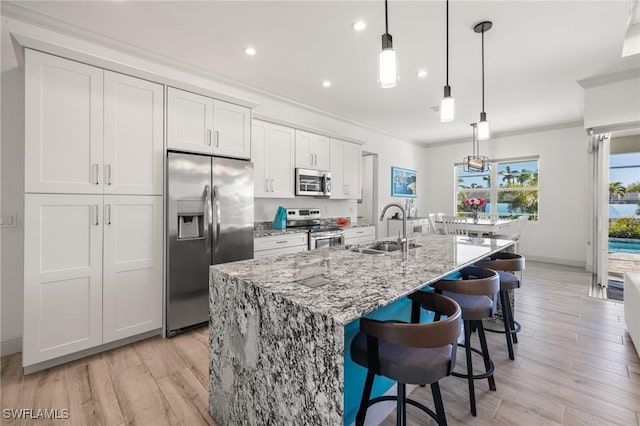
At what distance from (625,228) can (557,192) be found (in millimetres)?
1717

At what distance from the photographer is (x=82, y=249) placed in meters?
2.36

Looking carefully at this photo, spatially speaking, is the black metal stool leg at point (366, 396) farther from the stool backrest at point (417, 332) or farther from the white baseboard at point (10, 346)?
the white baseboard at point (10, 346)

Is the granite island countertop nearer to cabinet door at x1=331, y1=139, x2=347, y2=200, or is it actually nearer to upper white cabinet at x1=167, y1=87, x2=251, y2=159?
upper white cabinet at x1=167, y1=87, x2=251, y2=159

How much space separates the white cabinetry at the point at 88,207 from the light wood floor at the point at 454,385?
0.29m

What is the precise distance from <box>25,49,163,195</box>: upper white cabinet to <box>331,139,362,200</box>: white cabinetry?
276 centimetres

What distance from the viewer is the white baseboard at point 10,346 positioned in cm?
240

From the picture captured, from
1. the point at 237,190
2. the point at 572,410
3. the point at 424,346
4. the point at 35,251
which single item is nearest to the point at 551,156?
the point at 572,410

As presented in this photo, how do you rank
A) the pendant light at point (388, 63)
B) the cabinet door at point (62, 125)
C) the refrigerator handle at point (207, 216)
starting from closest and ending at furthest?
the pendant light at point (388, 63), the cabinet door at point (62, 125), the refrigerator handle at point (207, 216)

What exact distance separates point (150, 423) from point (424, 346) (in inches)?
65.2

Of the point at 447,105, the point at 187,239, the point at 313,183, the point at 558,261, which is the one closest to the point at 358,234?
the point at 313,183

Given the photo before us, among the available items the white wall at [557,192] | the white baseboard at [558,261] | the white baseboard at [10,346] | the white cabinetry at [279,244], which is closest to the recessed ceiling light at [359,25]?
the white cabinetry at [279,244]

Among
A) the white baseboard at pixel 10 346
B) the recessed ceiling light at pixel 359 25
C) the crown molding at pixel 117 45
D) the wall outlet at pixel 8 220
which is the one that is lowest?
the white baseboard at pixel 10 346

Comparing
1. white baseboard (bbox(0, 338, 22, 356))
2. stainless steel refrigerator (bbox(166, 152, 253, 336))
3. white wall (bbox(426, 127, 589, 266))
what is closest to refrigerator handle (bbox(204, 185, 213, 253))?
stainless steel refrigerator (bbox(166, 152, 253, 336))

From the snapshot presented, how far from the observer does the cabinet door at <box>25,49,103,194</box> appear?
7.04 ft
